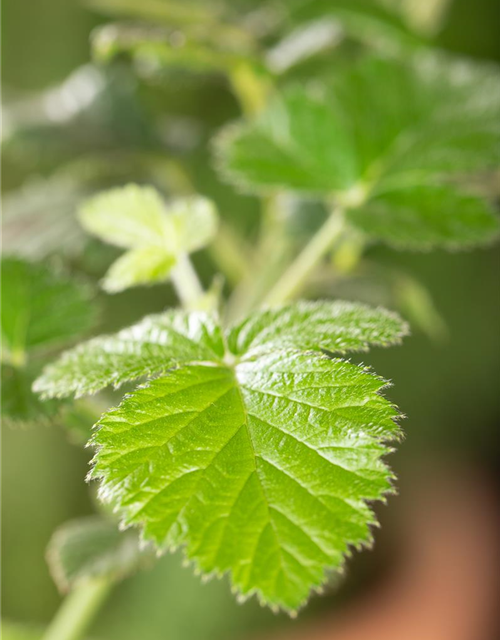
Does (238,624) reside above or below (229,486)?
below

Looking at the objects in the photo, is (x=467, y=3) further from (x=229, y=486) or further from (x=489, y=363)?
(x=229, y=486)

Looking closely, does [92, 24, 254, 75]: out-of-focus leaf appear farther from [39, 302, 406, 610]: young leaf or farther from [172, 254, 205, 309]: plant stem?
[39, 302, 406, 610]: young leaf

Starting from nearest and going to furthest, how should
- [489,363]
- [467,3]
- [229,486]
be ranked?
[229,486] < [467,3] < [489,363]

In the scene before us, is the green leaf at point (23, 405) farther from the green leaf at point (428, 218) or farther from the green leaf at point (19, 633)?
the green leaf at point (19, 633)

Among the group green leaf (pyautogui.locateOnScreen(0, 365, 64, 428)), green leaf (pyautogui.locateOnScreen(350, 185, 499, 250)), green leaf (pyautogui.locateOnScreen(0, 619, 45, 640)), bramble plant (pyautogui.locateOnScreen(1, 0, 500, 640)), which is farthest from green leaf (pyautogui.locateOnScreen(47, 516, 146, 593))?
green leaf (pyautogui.locateOnScreen(0, 619, 45, 640))

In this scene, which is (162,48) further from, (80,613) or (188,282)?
(80,613)

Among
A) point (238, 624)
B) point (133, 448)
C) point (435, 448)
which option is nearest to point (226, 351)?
point (133, 448)
